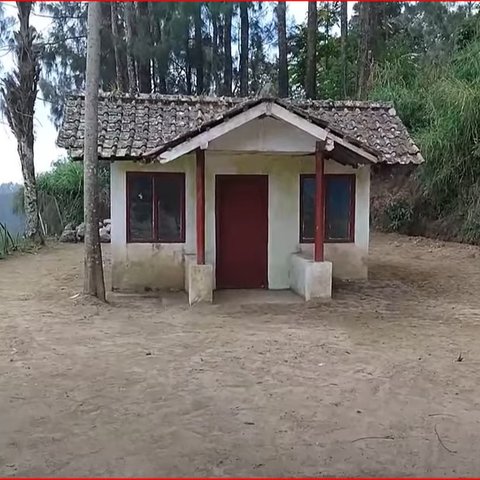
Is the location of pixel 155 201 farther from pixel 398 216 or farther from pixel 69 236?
pixel 398 216

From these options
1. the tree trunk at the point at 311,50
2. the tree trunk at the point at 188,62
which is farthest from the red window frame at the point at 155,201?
the tree trunk at the point at 188,62

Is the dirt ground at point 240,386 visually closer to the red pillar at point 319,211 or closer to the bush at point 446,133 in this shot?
the red pillar at point 319,211

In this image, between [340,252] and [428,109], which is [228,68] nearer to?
[428,109]

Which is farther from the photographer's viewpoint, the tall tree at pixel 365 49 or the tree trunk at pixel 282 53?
the tree trunk at pixel 282 53

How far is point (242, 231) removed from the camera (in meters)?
11.7

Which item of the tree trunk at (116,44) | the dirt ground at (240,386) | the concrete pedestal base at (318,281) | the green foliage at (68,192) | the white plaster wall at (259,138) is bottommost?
the dirt ground at (240,386)

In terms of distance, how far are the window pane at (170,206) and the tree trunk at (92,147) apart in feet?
5.33

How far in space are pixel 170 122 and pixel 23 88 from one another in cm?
822

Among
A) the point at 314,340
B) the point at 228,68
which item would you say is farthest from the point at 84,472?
the point at 228,68

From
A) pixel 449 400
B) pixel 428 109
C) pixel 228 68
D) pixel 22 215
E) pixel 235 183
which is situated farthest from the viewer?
pixel 228 68

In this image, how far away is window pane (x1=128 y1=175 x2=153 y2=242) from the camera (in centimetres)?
1141

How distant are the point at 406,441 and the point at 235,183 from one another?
24.9ft

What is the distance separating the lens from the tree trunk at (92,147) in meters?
9.79

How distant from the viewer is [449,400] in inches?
219
